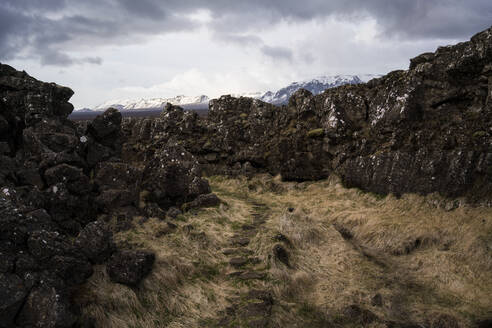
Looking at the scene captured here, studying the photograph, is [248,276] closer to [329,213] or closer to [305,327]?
[305,327]

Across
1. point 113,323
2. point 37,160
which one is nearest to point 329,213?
point 113,323

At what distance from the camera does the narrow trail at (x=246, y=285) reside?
8656 millimetres

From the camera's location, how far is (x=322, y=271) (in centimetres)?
1116

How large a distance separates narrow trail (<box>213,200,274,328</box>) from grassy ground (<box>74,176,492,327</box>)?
0.14ft

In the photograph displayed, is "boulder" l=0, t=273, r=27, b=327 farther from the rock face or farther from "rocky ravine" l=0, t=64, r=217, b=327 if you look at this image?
the rock face

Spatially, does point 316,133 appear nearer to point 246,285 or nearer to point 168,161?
point 168,161

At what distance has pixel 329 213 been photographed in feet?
52.7

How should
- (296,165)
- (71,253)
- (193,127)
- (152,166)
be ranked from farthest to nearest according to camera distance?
(193,127), (296,165), (152,166), (71,253)

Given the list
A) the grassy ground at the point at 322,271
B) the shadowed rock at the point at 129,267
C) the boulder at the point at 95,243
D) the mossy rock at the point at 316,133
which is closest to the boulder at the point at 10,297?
the grassy ground at the point at 322,271

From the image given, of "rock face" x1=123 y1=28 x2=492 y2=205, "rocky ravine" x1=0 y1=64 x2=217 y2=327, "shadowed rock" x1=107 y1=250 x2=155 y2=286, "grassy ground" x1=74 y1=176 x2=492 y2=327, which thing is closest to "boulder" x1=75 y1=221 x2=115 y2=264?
"rocky ravine" x1=0 y1=64 x2=217 y2=327

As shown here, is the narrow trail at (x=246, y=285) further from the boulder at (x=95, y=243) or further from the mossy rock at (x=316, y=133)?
the mossy rock at (x=316, y=133)

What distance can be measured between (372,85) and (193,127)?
14405 mm

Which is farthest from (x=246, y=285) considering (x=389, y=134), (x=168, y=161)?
(x=389, y=134)

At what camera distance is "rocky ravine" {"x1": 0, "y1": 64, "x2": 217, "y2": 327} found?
703cm
